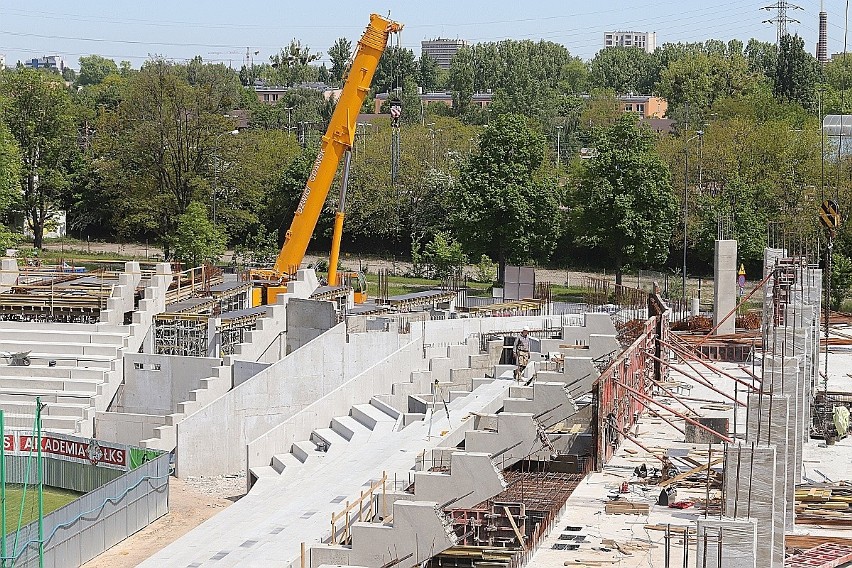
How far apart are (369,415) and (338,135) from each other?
1266cm

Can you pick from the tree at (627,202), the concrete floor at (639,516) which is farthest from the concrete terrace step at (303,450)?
the tree at (627,202)

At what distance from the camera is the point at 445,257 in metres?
60.5

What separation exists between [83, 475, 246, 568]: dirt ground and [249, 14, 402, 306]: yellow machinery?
1231 cm

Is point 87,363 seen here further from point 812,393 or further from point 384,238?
point 384,238

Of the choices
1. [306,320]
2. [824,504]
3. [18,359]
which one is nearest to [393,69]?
[306,320]

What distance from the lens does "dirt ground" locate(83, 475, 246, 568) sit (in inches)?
1009

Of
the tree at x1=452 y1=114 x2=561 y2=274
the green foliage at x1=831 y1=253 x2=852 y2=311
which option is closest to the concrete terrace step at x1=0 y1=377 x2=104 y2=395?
the tree at x1=452 y1=114 x2=561 y2=274

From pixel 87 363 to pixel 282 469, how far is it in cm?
824

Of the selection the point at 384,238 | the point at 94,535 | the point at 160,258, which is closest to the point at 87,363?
the point at 94,535

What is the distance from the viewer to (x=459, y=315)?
45062 mm

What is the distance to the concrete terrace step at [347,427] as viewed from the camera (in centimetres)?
3238

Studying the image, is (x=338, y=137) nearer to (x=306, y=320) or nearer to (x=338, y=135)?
(x=338, y=135)

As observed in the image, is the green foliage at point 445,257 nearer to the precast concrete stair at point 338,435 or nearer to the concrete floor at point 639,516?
the precast concrete stair at point 338,435

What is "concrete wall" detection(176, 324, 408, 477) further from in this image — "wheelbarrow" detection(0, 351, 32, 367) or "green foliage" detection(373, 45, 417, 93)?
"green foliage" detection(373, 45, 417, 93)
